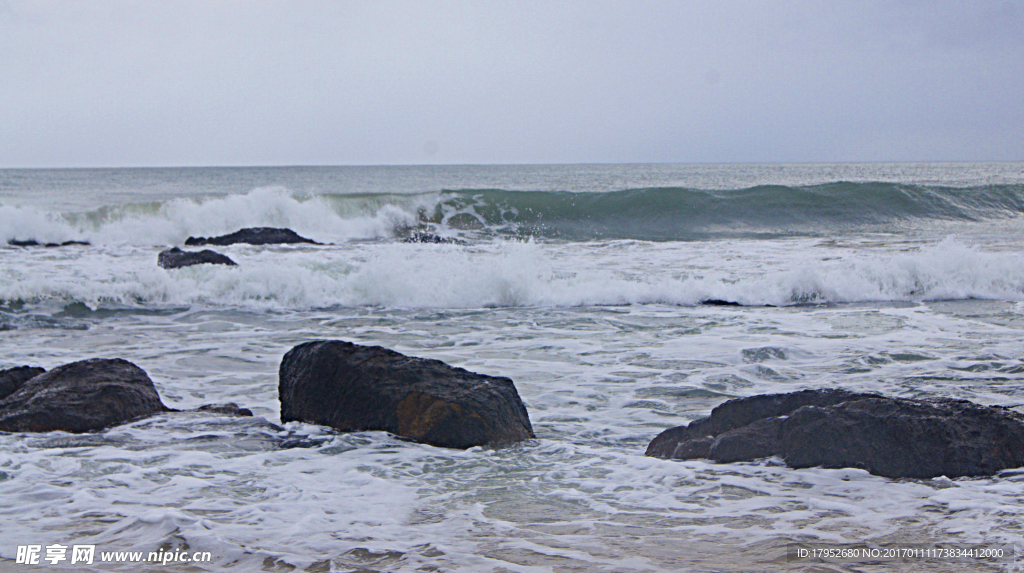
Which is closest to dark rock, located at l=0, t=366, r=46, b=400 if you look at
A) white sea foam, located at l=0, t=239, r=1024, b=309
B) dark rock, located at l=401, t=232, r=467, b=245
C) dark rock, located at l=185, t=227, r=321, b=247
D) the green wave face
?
white sea foam, located at l=0, t=239, r=1024, b=309

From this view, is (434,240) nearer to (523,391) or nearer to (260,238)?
(260,238)

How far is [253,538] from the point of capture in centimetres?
279

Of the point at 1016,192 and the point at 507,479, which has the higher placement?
the point at 1016,192

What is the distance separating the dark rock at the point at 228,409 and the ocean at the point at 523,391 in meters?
0.13

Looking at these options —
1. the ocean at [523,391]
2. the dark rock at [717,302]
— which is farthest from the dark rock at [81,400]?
the dark rock at [717,302]

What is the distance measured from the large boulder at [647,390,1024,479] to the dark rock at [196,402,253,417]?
100 inches

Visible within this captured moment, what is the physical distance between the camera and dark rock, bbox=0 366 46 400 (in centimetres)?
473

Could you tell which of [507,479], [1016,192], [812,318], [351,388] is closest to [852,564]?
[507,479]

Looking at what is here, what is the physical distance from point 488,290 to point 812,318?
3.97 metres

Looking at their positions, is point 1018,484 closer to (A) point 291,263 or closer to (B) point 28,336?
(B) point 28,336

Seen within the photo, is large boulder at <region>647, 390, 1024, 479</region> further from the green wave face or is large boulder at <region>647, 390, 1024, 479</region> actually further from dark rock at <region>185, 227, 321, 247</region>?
the green wave face

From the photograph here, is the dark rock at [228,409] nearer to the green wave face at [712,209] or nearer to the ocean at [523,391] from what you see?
the ocean at [523,391]

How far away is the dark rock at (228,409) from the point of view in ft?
15.3

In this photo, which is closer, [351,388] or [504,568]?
[504,568]
